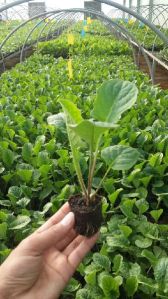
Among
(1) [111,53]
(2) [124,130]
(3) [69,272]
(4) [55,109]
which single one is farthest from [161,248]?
(1) [111,53]

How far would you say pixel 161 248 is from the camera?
1.43 meters

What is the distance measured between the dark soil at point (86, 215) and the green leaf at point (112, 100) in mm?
279

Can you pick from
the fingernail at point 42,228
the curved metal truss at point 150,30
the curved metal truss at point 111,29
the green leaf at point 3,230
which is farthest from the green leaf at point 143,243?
the curved metal truss at point 150,30

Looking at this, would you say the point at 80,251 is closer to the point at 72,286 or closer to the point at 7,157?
the point at 72,286

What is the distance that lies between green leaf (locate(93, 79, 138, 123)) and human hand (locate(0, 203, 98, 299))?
349 millimetres

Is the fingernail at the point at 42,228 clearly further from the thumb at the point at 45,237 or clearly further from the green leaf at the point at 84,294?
the green leaf at the point at 84,294

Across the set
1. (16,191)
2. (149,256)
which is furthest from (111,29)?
(149,256)

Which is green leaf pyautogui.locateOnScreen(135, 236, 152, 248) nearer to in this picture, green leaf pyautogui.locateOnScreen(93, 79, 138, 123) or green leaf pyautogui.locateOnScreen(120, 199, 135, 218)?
green leaf pyautogui.locateOnScreen(120, 199, 135, 218)

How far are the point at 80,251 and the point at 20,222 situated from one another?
14.6 inches

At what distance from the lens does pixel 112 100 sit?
104 cm

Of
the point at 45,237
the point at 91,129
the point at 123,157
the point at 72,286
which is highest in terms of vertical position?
the point at 91,129

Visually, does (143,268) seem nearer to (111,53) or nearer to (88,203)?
(88,203)

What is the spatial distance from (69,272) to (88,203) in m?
0.27

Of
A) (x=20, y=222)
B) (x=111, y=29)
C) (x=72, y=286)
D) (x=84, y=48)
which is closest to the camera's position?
(x=72, y=286)
